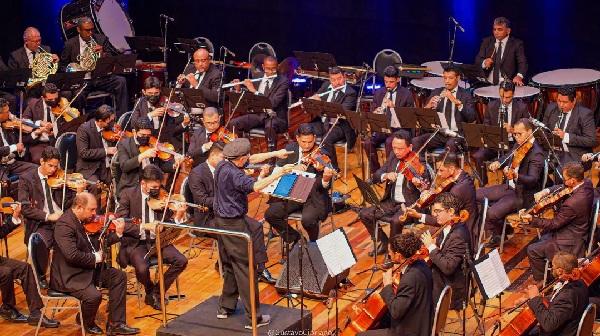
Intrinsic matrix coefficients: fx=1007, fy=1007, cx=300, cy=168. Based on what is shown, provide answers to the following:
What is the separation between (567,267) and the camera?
7.68m

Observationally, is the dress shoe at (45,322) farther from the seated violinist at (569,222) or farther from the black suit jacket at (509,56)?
the black suit jacket at (509,56)

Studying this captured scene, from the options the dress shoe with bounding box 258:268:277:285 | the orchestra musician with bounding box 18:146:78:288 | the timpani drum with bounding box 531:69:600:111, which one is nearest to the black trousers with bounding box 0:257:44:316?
the orchestra musician with bounding box 18:146:78:288

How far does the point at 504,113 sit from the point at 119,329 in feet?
17.1

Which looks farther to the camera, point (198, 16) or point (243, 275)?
point (198, 16)

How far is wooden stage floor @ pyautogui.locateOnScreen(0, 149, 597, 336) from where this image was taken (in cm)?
916

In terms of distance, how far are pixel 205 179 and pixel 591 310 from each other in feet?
13.0

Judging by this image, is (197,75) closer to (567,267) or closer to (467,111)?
(467,111)

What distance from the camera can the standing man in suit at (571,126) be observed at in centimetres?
1091

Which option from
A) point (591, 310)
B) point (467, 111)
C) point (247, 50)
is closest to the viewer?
point (591, 310)

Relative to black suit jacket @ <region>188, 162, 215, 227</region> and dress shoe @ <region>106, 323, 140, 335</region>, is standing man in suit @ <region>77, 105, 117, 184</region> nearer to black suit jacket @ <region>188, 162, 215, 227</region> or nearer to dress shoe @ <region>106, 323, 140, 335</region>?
black suit jacket @ <region>188, 162, 215, 227</region>

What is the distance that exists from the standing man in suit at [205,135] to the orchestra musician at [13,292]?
2.28m

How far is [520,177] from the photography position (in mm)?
10250

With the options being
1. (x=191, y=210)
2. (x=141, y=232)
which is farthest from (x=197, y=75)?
(x=141, y=232)

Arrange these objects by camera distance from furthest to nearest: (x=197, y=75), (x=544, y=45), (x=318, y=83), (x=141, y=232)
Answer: (x=318, y=83)
(x=544, y=45)
(x=197, y=75)
(x=141, y=232)
